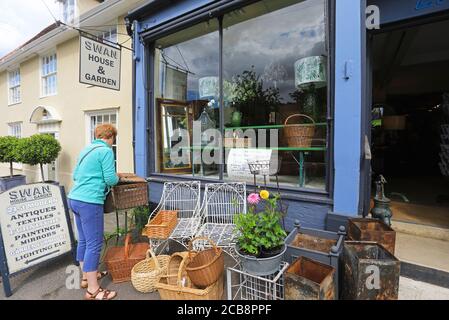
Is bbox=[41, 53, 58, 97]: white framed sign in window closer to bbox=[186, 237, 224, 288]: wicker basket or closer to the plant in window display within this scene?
the plant in window display

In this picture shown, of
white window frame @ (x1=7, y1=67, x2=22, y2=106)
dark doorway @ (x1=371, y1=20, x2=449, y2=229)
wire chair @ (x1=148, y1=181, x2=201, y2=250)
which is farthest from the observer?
white window frame @ (x1=7, y1=67, x2=22, y2=106)

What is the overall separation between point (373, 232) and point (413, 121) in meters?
7.67

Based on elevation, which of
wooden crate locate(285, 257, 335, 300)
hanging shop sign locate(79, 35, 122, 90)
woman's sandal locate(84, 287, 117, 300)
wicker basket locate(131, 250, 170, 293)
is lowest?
woman's sandal locate(84, 287, 117, 300)

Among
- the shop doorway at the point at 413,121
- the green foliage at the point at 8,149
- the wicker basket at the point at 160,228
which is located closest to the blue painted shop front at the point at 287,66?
the shop doorway at the point at 413,121

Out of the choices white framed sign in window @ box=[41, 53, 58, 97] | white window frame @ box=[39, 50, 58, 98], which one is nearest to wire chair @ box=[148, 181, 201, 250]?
white window frame @ box=[39, 50, 58, 98]

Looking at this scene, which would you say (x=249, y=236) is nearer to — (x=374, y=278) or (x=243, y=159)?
(x=374, y=278)

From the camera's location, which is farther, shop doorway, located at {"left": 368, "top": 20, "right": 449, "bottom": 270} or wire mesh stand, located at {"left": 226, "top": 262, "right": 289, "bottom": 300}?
shop doorway, located at {"left": 368, "top": 20, "right": 449, "bottom": 270}

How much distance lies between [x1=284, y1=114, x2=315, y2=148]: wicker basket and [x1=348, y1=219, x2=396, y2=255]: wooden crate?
108 centimetres

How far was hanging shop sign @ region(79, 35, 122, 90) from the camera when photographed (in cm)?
381

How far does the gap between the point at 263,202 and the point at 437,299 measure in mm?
1796

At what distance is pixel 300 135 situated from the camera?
3105mm

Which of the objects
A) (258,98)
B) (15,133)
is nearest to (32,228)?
(258,98)

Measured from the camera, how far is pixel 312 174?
303 centimetres
